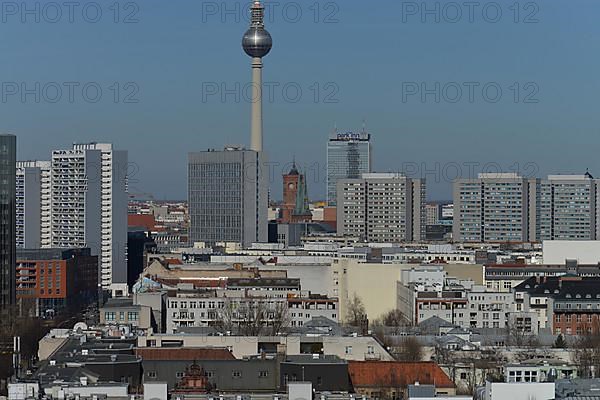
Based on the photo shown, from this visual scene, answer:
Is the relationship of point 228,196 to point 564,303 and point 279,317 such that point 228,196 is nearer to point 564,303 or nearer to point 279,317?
point 564,303

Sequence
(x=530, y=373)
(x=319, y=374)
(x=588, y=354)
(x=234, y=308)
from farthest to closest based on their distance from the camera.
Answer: (x=234, y=308) → (x=588, y=354) → (x=530, y=373) → (x=319, y=374)

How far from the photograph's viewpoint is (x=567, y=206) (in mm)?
119125

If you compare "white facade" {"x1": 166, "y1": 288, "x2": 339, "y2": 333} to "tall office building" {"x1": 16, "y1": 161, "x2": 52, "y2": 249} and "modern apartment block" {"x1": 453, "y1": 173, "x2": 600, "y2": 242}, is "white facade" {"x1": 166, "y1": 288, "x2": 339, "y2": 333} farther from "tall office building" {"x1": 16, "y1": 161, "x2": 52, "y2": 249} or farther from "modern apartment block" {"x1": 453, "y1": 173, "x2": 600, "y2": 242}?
"modern apartment block" {"x1": 453, "y1": 173, "x2": 600, "y2": 242}

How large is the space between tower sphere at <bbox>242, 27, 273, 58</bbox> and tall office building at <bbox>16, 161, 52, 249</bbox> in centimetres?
2761

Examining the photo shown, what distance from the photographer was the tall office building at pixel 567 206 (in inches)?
4656

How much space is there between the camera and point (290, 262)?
8062 cm

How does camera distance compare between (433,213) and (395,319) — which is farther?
(433,213)

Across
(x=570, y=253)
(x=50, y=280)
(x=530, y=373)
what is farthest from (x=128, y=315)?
(x=570, y=253)

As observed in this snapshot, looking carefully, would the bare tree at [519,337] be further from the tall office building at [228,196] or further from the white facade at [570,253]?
the tall office building at [228,196]

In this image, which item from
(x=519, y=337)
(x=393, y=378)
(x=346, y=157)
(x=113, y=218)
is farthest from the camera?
(x=346, y=157)

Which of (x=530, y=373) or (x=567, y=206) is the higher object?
(x=567, y=206)

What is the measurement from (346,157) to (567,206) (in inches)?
2432

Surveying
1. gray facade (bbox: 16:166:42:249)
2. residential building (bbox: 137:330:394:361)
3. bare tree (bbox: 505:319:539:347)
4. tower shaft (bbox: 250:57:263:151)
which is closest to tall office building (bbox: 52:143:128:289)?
gray facade (bbox: 16:166:42:249)

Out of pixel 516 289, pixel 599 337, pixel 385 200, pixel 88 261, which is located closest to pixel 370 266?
pixel 516 289
